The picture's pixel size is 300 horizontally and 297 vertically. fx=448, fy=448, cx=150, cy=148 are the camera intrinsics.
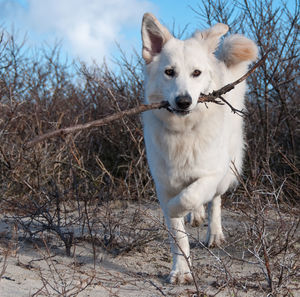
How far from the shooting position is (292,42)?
5457 millimetres

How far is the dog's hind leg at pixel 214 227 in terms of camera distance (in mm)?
4098

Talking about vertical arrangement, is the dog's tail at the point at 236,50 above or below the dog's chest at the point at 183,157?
above

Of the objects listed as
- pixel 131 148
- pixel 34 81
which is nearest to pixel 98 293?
pixel 131 148

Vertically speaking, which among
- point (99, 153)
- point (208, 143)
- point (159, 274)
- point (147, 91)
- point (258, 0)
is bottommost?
point (159, 274)

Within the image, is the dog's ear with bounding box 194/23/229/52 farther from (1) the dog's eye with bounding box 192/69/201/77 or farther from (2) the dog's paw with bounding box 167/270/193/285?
(2) the dog's paw with bounding box 167/270/193/285

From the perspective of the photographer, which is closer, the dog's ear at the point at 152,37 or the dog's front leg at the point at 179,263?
the dog's front leg at the point at 179,263

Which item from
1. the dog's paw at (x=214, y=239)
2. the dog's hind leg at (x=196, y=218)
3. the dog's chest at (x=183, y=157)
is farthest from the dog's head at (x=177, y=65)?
the dog's hind leg at (x=196, y=218)

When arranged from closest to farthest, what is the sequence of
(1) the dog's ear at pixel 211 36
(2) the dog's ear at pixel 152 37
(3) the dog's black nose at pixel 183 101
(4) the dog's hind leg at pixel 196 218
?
(3) the dog's black nose at pixel 183 101
(2) the dog's ear at pixel 152 37
(1) the dog's ear at pixel 211 36
(4) the dog's hind leg at pixel 196 218

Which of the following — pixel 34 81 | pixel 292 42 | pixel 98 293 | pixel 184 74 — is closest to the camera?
pixel 98 293

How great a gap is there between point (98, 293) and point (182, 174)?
1088 mm

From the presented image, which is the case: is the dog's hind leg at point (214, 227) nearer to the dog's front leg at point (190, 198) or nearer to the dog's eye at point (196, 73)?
the dog's front leg at point (190, 198)

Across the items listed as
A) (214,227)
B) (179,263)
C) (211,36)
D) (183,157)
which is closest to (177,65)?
(211,36)

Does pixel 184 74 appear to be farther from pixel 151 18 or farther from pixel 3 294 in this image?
pixel 3 294

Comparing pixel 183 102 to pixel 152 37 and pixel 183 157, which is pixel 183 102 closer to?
pixel 183 157
